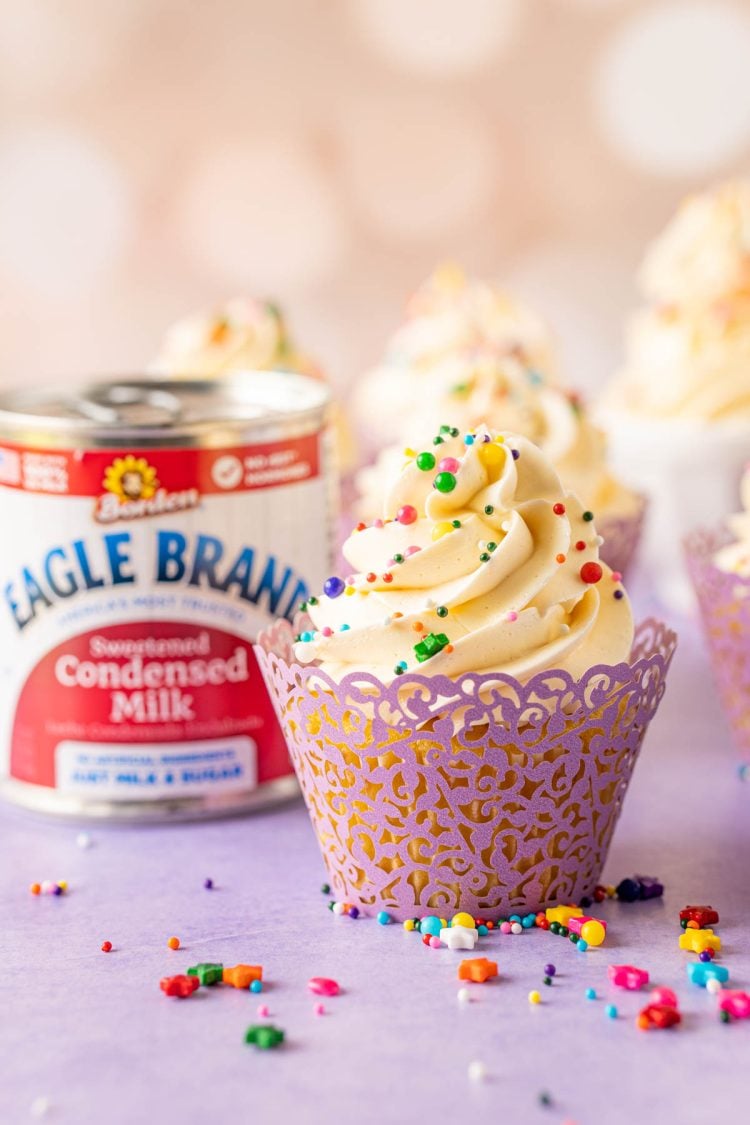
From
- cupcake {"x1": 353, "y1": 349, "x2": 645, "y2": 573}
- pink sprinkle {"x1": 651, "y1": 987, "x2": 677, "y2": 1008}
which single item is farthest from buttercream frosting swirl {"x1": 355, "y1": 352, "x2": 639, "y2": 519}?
pink sprinkle {"x1": 651, "y1": 987, "x2": 677, "y2": 1008}

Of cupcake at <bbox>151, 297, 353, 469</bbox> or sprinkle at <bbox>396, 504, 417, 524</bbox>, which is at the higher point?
sprinkle at <bbox>396, 504, 417, 524</bbox>

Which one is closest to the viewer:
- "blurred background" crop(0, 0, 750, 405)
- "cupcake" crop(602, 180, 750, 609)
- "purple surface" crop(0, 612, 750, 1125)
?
"purple surface" crop(0, 612, 750, 1125)

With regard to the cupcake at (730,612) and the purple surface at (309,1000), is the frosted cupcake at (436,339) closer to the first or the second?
the cupcake at (730,612)

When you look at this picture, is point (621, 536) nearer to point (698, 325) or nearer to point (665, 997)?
point (698, 325)

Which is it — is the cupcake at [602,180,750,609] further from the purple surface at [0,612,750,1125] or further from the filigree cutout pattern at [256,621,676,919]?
the filigree cutout pattern at [256,621,676,919]

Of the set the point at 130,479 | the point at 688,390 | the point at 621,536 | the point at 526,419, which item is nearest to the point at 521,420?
the point at 526,419

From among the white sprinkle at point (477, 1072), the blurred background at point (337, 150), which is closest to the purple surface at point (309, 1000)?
the white sprinkle at point (477, 1072)
